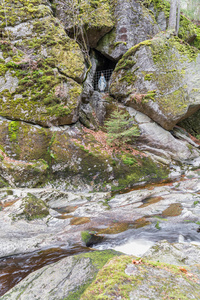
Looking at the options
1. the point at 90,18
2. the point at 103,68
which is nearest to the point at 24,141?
the point at 90,18

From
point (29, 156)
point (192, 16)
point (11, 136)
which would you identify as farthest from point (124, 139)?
point (192, 16)

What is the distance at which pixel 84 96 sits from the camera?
41.7 ft

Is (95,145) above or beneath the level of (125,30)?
beneath

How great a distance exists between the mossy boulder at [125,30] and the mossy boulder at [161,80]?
2.24 m

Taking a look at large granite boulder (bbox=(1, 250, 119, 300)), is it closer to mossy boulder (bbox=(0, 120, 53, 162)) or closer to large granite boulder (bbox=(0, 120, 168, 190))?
large granite boulder (bbox=(0, 120, 168, 190))

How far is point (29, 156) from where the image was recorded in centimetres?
828

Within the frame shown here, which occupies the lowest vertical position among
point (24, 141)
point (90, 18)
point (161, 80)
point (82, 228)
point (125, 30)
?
point (24, 141)

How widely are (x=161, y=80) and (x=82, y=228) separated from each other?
466 inches

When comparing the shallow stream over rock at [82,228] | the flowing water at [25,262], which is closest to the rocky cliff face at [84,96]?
the shallow stream over rock at [82,228]

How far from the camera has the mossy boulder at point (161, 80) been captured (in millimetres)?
11930

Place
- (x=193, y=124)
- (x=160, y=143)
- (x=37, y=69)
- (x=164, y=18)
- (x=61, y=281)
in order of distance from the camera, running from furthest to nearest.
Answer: (x=164, y=18) < (x=193, y=124) < (x=160, y=143) < (x=37, y=69) < (x=61, y=281)

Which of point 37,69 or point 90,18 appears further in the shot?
point 90,18

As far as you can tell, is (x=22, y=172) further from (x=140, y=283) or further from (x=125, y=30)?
(x=125, y=30)

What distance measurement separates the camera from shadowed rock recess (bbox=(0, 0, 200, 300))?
1954 millimetres
